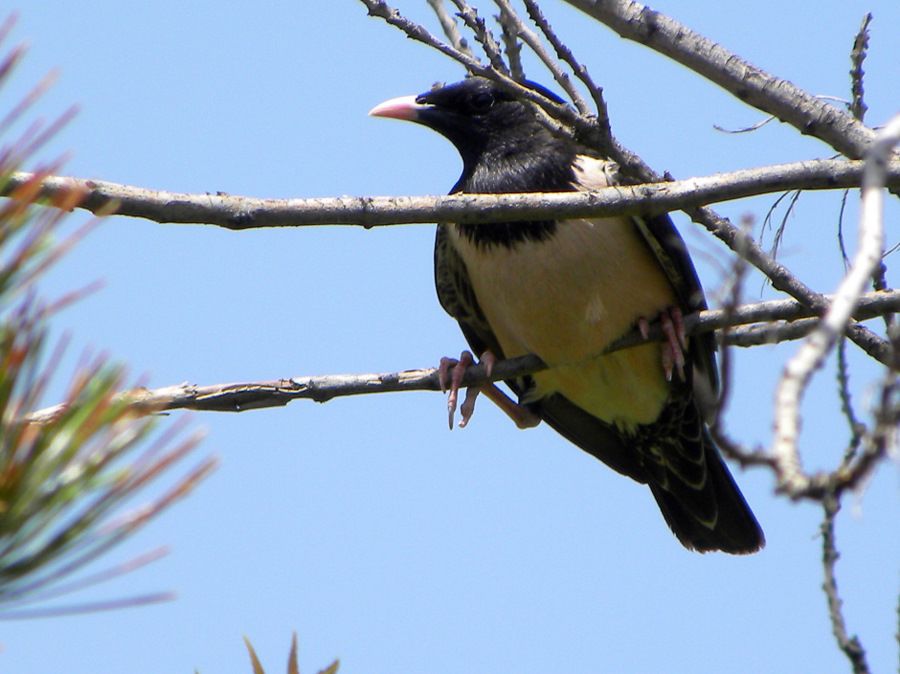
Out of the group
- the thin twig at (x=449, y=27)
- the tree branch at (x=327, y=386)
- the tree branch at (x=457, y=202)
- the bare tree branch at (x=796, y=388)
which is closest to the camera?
the bare tree branch at (x=796, y=388)

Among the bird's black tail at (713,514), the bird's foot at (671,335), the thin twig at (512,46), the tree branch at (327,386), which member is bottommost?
the tree branch at (327,386)

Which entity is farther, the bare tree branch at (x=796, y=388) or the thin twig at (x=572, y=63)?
the thin twig at (x=572, y=63)

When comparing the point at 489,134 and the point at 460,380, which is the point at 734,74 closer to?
the point at 460,380

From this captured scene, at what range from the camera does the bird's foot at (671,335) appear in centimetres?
505

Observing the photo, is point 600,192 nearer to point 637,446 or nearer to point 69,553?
point 69,553

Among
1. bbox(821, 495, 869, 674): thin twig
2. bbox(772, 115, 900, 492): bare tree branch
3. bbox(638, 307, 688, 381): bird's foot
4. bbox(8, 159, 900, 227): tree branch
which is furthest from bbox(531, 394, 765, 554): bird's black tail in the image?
bbox(772, 115, 900, 492): bare tree branch

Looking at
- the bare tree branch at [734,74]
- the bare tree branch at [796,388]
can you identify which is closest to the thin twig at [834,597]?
the bare tree branch at [796,388]

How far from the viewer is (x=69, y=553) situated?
1.60 metres

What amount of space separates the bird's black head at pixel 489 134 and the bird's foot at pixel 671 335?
680 mm

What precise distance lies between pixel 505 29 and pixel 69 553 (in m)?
3.13

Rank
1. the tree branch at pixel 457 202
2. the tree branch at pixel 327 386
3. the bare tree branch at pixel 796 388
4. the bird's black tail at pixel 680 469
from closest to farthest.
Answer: the bare tree branch at pixel 796 388, the tree branch at pixel 457 202, the tree branch at pixel 327 386, the bird's black tail at pixel 680 469

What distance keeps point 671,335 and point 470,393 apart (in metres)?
0.84

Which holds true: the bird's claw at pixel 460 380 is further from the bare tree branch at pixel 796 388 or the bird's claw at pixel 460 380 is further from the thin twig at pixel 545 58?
the bare tree branch at pixel 796 388

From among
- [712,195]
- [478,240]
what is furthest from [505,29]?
[712,195]
